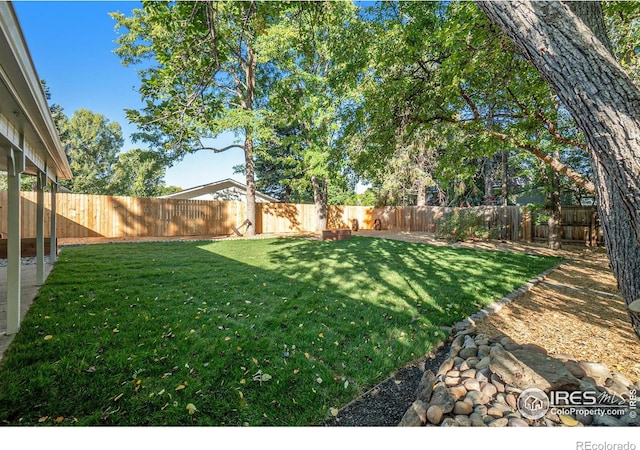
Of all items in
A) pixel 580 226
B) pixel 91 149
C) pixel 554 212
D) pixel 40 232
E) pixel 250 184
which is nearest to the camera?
pixel 40 232

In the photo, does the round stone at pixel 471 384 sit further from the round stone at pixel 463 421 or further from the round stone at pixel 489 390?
the round stone at pixel 463 421

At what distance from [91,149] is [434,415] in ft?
94.7

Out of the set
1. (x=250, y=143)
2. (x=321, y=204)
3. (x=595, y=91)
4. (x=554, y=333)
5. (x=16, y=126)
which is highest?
(x=250, y=143)

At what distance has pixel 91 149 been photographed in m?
22.1

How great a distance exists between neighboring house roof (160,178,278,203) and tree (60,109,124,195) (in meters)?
9.30

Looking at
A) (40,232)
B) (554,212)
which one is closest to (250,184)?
(40,232)

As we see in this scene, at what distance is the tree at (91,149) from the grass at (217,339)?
20377mm

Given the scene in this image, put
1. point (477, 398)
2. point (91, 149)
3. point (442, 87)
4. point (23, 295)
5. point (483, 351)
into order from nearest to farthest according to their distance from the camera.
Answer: point (477, 398), point (483, 351), point (23, 295), point (442, 87), point (91, 149)

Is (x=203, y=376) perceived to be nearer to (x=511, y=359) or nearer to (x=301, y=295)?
(x=301, y=295)

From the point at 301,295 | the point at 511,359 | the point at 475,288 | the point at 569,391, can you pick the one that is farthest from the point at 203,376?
the point at 475,288

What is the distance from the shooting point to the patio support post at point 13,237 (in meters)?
2.73

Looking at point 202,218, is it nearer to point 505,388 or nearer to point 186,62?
point 186,62

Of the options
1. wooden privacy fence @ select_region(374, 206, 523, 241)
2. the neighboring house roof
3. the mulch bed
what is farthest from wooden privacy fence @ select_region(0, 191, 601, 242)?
the mulch bed

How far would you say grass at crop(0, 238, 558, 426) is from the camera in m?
1.83
